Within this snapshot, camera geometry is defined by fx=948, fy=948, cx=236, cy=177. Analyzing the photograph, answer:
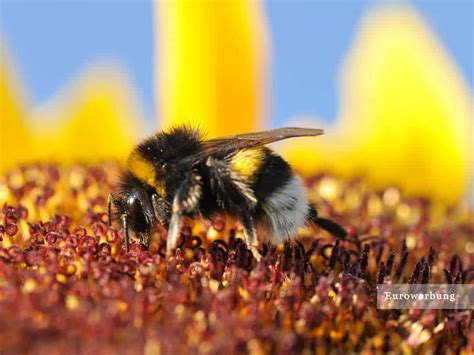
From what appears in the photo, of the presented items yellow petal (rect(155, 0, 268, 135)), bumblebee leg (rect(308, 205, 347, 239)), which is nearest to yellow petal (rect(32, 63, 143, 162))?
yellow petal (rect(155, 0, 268, 135))

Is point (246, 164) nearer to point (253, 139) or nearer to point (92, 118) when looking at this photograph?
point (253, 139)

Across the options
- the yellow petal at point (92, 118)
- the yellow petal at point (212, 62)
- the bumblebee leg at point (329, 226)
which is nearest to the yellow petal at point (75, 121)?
the yellow petal at point (92, 118)

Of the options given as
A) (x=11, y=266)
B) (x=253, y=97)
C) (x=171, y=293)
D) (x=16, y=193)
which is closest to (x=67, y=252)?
(x=11, y=266)

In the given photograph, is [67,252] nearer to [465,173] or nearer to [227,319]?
[227,319]

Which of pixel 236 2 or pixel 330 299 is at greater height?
pixel 236 2

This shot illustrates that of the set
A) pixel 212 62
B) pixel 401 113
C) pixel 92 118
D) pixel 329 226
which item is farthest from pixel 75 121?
pixel 329 226

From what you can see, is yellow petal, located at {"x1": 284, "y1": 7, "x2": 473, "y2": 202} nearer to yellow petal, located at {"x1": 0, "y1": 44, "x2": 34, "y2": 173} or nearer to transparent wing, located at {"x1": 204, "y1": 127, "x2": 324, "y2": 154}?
yellow petal, located at {"x1": 0, "y1": 44, "x2": 34, "y2": 173}

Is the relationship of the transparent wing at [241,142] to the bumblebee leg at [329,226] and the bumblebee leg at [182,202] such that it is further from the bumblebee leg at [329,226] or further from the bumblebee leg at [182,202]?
the bumblebee leg at [329,226]
